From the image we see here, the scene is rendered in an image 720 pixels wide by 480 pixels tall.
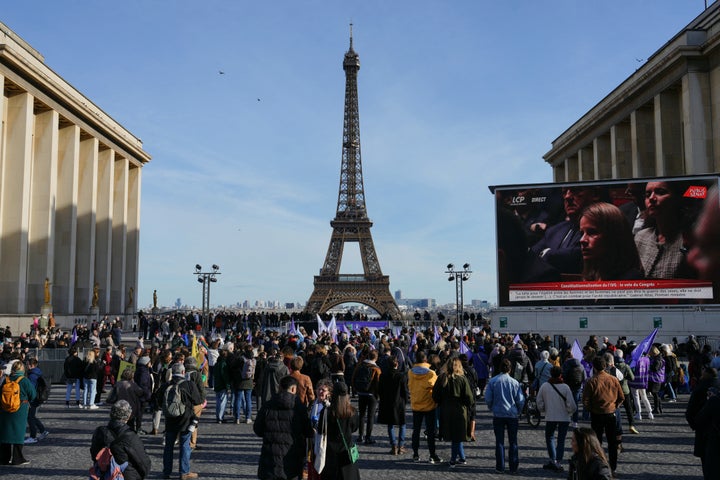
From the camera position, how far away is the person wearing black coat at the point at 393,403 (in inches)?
412

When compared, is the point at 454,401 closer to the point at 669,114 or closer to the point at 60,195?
the point at 669,114

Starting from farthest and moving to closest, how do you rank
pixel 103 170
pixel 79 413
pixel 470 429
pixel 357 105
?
pixel 357 105, pixel 103 170, pixel 79 413, pixel 470 429

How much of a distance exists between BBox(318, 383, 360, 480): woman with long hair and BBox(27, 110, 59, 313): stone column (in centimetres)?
3687

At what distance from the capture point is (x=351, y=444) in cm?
660

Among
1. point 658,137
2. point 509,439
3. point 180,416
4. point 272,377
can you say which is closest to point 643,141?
point 658,137

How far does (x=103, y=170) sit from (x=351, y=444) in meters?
50.0

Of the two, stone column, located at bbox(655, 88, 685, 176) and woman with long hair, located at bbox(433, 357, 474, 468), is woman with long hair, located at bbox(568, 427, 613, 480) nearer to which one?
woman with long hair, located at bbox(433, 357, 474, 468)

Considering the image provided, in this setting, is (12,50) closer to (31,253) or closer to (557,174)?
(31,253)

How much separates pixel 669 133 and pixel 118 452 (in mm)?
35682

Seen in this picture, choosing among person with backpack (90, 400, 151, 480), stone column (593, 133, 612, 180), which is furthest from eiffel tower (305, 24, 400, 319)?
person with backpack (90, 400, 151, 480)

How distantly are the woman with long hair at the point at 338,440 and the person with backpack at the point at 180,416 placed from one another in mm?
2721

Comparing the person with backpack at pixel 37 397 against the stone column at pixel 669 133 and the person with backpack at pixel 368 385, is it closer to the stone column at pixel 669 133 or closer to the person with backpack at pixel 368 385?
the person with backpack at pixel 368 385

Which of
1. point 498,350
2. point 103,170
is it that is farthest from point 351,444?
point 103,170

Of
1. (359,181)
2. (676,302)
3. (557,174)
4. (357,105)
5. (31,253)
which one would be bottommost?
(676,302)
